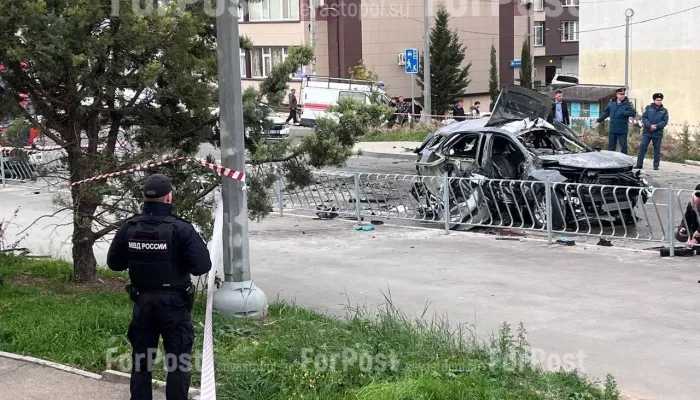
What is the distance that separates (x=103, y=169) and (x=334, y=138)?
7.51 ft

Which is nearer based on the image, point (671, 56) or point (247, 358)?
point (247, 358)

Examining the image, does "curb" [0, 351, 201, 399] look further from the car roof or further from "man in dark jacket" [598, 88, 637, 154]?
"man in dark jacket" [598, 88, 637, 154]

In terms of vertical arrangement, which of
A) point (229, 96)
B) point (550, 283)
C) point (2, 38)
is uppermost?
point (2, 38)

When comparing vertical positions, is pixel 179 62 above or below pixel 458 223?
above

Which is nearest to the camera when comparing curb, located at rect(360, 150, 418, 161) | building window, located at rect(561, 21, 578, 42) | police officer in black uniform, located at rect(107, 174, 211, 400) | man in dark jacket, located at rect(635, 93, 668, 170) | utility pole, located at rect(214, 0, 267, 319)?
police officer in black uniform, located at rect(107, 174, 211, 400)

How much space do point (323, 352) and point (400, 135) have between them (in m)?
22.1

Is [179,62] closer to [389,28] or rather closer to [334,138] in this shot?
[334,138]

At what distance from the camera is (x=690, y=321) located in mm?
8516

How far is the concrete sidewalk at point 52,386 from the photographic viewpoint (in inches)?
252

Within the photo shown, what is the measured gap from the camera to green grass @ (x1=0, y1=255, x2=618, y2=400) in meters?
6.03

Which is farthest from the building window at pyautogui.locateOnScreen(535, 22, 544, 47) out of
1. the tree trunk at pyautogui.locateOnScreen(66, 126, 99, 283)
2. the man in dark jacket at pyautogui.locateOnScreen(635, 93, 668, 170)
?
the tree trunk at pyautogui.locateOnScreen(66, 126, 99, 283)

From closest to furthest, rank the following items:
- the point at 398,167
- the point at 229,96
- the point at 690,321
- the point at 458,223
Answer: the point at 229,96
the point at 690,321
the point at 458,223
the point at 398,167

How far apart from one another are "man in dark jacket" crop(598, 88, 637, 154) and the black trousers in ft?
48.2

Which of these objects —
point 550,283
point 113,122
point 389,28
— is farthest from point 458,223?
point 389,28
